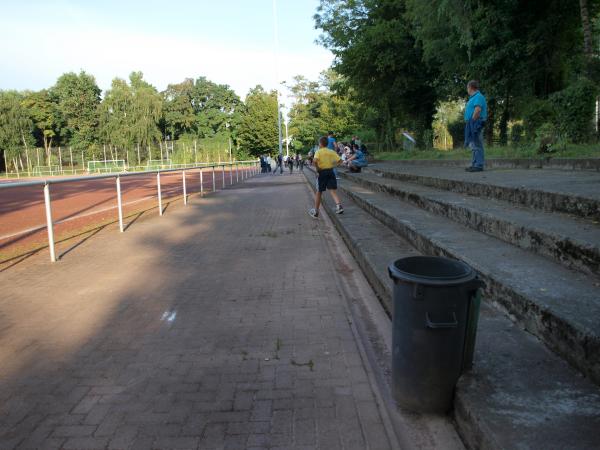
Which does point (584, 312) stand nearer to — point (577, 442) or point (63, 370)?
point (577, 442)

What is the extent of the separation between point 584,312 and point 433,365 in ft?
3.41

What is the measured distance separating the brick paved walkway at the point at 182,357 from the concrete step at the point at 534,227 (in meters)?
1.89

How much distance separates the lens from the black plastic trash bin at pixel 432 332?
2.30 metres

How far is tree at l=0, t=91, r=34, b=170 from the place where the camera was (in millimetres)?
62088

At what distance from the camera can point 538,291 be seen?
306 centimetres

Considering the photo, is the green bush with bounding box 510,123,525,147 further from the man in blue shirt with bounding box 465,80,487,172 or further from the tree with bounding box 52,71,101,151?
the tree with bounding box 52,71,101,151

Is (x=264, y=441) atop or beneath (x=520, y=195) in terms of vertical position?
beneath

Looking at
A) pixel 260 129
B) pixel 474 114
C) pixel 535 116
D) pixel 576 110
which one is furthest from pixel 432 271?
pixel 260 129

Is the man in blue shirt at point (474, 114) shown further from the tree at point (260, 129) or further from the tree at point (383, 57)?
the tree at point (260, 129)

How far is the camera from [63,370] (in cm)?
321

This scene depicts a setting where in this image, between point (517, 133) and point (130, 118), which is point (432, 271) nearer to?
point (517, 133)

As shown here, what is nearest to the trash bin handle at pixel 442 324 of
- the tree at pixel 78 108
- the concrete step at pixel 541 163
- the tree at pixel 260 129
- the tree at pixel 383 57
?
the concrete step at pixel 541 163

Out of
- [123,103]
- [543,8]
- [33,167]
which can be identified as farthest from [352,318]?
[123,103]

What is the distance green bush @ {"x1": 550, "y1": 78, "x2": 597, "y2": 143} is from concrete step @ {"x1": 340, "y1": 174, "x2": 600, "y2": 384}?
23.5ft
